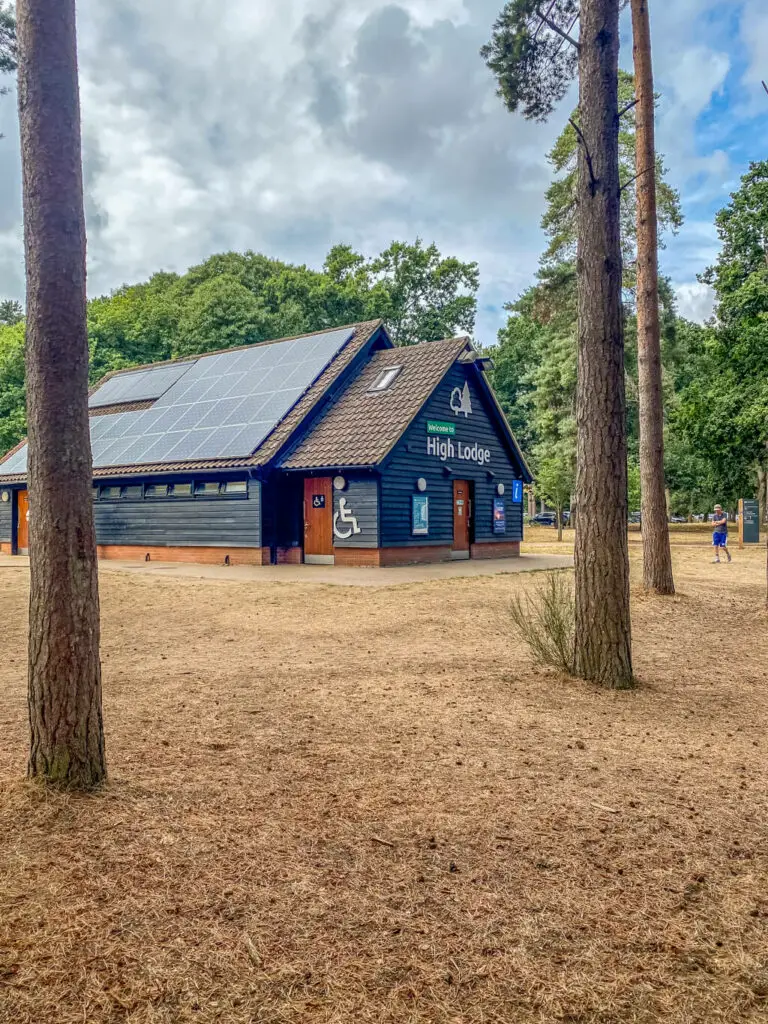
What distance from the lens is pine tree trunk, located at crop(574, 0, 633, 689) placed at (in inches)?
244

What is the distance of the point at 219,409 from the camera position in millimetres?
21656

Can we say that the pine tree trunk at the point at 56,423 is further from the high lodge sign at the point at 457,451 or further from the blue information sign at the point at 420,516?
the high lodge sign at the point at 457,451

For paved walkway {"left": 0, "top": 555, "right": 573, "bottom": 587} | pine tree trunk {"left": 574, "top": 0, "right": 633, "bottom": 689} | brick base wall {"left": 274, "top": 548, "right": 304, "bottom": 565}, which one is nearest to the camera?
pine tree trunk {"left": 574, "top": 0, "right": 633, "bottom": 689}

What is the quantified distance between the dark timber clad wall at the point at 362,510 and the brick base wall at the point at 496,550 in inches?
179

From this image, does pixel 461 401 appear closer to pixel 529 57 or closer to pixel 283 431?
pixel 283 431

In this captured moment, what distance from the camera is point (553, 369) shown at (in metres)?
36.2

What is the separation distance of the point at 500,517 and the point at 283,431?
24.0ft

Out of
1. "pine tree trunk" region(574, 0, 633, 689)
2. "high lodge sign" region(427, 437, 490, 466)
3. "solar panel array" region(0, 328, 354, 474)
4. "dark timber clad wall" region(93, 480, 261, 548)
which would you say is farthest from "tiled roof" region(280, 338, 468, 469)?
"pine tree trunk" region(574, 0, 633, 689)

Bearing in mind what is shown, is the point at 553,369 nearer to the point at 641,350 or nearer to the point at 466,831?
the point at 641,350

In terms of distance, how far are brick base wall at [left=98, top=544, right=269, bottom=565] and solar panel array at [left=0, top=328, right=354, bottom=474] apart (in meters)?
2.42

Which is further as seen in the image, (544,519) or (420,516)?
(544,519)

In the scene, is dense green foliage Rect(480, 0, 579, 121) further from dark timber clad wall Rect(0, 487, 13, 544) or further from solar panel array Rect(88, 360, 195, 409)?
dark timber clad wall Rect(0, 487, 13, 544)

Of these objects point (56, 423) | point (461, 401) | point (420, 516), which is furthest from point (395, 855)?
point (461, 401)

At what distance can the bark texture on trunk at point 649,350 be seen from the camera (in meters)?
11.5
